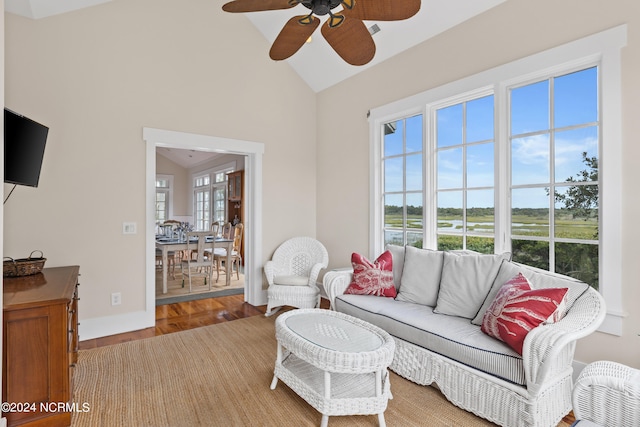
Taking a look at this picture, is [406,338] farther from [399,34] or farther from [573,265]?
[399,34]

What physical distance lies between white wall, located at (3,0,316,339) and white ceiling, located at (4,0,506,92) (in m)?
0.11

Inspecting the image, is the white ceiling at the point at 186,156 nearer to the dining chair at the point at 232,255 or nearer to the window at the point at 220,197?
the window at the point at 220,197

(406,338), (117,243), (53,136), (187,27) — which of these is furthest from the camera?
(187,27)

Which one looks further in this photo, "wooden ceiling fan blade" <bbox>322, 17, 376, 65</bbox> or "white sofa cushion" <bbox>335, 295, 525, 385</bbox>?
"wooden ceiling fan blade" <bbox>322, 17, 376, 65</bbox>

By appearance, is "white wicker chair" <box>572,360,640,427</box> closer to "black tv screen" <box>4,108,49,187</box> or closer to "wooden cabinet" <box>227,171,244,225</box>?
"black tv screen" <box>4,108,49,187</box>

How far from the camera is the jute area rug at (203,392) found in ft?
6.70

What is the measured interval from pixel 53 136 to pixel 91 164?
0.37m

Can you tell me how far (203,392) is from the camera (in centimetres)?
235

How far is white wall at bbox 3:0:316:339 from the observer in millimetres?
3051

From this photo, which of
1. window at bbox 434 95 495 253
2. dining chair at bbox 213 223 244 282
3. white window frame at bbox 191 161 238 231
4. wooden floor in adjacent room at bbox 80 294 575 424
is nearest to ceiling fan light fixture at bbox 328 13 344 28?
window at bbox 434 95 495 253

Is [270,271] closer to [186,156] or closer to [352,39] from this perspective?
[352,39]

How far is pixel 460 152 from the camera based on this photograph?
3232 millimetres

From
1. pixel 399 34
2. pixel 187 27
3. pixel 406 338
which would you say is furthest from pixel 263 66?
pixel 406 338

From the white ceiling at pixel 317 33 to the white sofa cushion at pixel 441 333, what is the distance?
8.67ft
